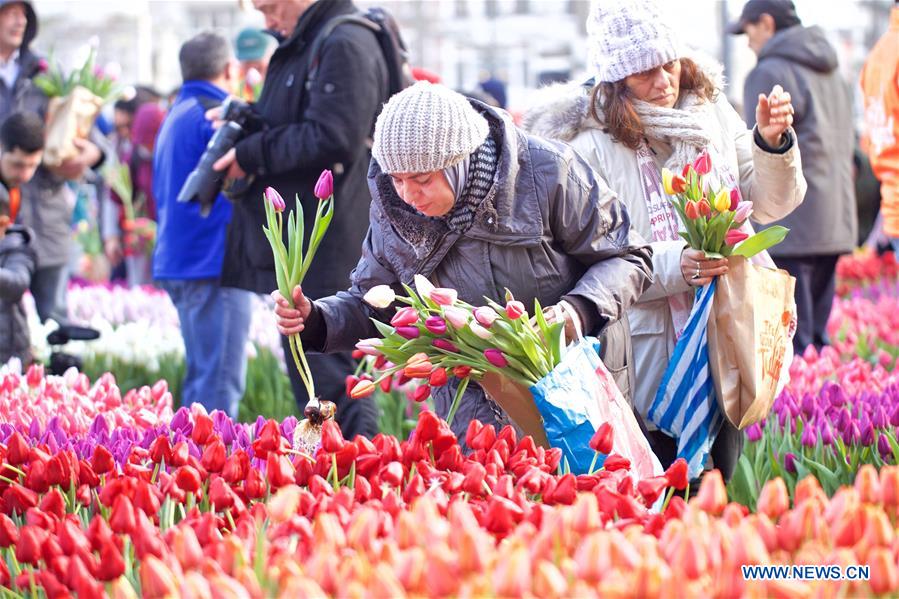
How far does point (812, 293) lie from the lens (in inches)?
257

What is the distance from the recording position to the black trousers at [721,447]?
3.48 meters

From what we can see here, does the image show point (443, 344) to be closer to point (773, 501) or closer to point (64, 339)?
point (773, 501)

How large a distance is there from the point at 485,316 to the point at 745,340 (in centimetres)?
92

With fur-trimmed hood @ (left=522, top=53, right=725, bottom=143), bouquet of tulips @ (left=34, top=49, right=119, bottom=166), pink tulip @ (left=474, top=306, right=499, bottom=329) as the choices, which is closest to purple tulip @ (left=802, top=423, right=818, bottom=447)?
fur-trimmed hood @ (left=522, top=53, right=725, bottom=143)

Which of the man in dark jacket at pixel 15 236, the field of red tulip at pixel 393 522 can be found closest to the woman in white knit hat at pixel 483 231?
the field of red tulip at pixel 393 522

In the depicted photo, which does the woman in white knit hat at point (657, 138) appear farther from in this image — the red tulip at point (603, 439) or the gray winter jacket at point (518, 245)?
the red tulip at point (603, 439)

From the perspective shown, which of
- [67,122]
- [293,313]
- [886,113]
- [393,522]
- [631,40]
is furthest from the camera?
[67,122]

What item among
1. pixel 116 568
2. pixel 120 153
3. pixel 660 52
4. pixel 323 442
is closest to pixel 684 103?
pixel 660 52

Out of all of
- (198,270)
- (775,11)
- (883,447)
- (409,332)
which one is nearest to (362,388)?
(409,332)

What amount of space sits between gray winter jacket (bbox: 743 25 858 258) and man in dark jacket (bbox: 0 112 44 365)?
10.7ft

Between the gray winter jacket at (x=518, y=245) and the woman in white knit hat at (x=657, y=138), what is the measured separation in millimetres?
380

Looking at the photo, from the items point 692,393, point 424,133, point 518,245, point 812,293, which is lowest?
point 812,293

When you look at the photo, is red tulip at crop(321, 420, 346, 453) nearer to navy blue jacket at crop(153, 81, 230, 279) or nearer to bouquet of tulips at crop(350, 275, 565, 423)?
bouquet of tulips at crop(350, 275, 565, 423)

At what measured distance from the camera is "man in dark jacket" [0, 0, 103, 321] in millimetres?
6238
